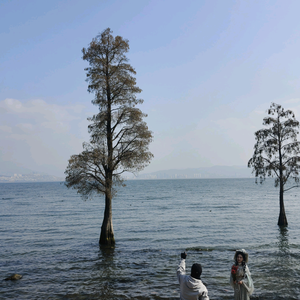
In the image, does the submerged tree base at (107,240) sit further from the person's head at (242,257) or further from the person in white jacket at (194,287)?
the person in white jacket at (194,287)

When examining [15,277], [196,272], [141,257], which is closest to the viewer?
[196,272]

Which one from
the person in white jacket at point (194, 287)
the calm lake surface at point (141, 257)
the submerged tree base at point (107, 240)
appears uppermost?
the person in white jacket at point (194, 287)

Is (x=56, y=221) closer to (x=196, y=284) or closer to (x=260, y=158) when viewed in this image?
(x=260, y=158)

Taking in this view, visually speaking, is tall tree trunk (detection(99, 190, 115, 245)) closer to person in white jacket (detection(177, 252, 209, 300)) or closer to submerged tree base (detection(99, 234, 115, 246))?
submerged tree base (detection(99, 234, 115, 246))

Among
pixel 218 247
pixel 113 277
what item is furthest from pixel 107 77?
pixel 218 247

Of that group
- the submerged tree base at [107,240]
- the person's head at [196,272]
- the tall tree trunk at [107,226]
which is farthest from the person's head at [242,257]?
the submerged tree base at [107,240]

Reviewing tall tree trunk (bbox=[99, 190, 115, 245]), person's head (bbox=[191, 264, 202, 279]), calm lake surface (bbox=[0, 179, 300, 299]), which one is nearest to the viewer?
person's head (bbox=[191, 264, 202, 279])

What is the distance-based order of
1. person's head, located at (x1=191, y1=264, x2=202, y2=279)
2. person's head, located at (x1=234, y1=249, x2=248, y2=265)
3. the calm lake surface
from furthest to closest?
the calm lake surface → person's head, located at (x1=234, y1=249, x2=248, y2=265) → person's head, located at (x1=191, y1=264, x2=202, y2=279)

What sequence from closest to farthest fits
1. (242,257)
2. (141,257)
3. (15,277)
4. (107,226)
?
(242,257) → (15,277) → (141,257) → (107,226)

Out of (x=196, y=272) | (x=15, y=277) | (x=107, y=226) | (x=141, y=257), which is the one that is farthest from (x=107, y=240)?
(x=196, y=272)

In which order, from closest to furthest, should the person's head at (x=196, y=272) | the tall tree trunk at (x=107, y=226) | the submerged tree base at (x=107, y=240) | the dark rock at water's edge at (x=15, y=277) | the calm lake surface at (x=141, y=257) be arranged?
the person's head at (x=196, y=272), the calm lake surface at (x=141, y=257), the dark rock at water's edge at (x=15, y=277), the tall tree trunk at (x=107, y=226), the submerged tree base at (x=107, y=240)

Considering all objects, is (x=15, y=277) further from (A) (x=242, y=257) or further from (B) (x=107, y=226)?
(A) (x=242, y=257)

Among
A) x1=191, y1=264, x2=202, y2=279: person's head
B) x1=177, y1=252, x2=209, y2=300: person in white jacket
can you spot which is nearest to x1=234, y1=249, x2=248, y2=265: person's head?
x1=177, y1=252, x2=209, y2=300: person in white jacket

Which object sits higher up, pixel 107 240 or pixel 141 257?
pixel 107 240
